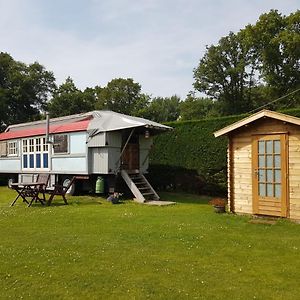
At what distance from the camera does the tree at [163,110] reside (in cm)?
5458

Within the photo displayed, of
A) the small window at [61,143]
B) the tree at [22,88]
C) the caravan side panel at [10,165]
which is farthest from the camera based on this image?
the tree at [22,88]

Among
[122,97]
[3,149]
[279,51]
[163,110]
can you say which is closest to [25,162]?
[3,149]

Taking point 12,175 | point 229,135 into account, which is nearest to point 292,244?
point 229,135

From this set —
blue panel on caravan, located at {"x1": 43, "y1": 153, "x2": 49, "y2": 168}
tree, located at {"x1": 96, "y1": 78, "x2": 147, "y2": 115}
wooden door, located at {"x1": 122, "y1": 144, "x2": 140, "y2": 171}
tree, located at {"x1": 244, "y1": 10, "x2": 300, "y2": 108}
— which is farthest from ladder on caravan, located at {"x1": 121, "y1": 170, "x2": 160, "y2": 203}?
tree, located at {"x1": 96, "y1": 78, "x2": 147, "y2": 115}

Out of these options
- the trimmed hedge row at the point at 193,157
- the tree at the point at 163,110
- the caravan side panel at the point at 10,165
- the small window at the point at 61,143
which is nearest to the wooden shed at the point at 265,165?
the trimmed hedge row at the point at 193,157

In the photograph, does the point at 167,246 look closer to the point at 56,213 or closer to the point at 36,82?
the point at 56,213

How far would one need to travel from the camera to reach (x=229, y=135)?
1138cm

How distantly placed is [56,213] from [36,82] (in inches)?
1335

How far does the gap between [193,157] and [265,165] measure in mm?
7121

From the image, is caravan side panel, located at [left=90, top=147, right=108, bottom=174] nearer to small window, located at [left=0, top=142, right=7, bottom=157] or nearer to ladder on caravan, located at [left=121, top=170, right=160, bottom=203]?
ladder on caravan, located at [left=121, top=170, right=160, bottom=203]

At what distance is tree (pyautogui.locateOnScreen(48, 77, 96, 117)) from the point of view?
1727 inches

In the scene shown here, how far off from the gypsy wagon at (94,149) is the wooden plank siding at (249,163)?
4.66 meters

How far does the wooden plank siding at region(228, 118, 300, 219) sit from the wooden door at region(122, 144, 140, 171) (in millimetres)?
6357

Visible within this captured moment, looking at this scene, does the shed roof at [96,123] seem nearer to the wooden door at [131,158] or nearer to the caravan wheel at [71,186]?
the wooden door at [131,158]
